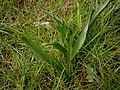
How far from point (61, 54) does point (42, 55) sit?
18cm

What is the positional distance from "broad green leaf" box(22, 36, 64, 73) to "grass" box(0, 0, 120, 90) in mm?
14

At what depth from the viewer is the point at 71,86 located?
157 centimetres

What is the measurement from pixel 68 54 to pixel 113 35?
14.2 inches

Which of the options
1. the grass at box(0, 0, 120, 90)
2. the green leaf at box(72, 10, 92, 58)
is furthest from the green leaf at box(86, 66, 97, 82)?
the green leaf at box(72, 10, 92, 58)

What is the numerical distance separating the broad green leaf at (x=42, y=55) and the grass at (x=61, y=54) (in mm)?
14

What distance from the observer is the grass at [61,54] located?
1585 millimetres

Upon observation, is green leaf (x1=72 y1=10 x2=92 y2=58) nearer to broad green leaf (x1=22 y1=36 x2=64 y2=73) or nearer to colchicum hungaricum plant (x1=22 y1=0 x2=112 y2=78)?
colchicum hungaricum plant (x1=22 y1=0 x2=112 y2=78)

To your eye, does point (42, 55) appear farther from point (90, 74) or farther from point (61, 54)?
point (90, 74)

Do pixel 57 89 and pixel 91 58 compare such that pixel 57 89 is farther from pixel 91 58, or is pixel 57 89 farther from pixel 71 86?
pixel 91 58

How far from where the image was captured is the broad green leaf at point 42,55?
1501 millimetres

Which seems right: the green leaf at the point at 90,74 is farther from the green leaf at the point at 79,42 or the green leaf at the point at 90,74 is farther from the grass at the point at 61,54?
the green leaf at the point at 79,42

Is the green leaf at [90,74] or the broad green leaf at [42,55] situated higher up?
the broad green leaf at [42,55]

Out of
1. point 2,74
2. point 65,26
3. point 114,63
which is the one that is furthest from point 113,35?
point 2,74

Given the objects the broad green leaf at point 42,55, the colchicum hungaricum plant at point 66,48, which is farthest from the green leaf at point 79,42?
the broad green leaf at point 42,55
